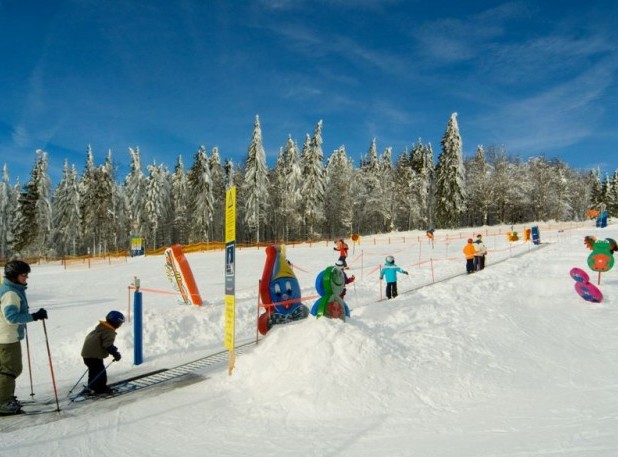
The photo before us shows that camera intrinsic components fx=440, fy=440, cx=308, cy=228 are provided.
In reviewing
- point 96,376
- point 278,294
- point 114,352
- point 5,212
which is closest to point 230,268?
point 114,352

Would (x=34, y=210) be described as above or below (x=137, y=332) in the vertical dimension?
above

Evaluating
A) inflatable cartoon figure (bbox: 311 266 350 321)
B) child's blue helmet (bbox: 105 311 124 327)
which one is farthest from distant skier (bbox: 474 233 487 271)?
child's blue helmet (bbox: 105 311 124 327)

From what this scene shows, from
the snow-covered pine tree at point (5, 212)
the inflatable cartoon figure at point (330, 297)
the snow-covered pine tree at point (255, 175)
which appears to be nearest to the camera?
the inflatable cartoon figure at point (330, 297)

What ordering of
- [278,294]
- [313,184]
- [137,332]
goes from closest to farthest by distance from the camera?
[137,332]
[278,294]
[313,184]

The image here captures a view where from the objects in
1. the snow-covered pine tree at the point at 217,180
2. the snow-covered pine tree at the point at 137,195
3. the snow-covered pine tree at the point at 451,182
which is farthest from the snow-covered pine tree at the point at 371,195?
the snow-covered pine tree at the point at 137,195

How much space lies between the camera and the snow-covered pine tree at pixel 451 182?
55406mm

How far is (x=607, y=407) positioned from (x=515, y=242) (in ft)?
106

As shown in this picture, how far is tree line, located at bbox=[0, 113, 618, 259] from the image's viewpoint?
5322cm

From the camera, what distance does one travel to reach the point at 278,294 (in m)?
10.4

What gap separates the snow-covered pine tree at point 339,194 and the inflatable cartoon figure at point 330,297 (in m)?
49.5

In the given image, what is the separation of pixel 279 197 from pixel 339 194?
8.38 metres

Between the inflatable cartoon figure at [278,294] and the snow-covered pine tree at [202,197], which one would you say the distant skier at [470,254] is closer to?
the inflatable cartoon figure at [278,294]

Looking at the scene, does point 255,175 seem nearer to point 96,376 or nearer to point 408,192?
point 408,192

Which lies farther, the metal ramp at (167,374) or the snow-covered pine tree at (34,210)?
the snow-covered pine tree at (34,210)
